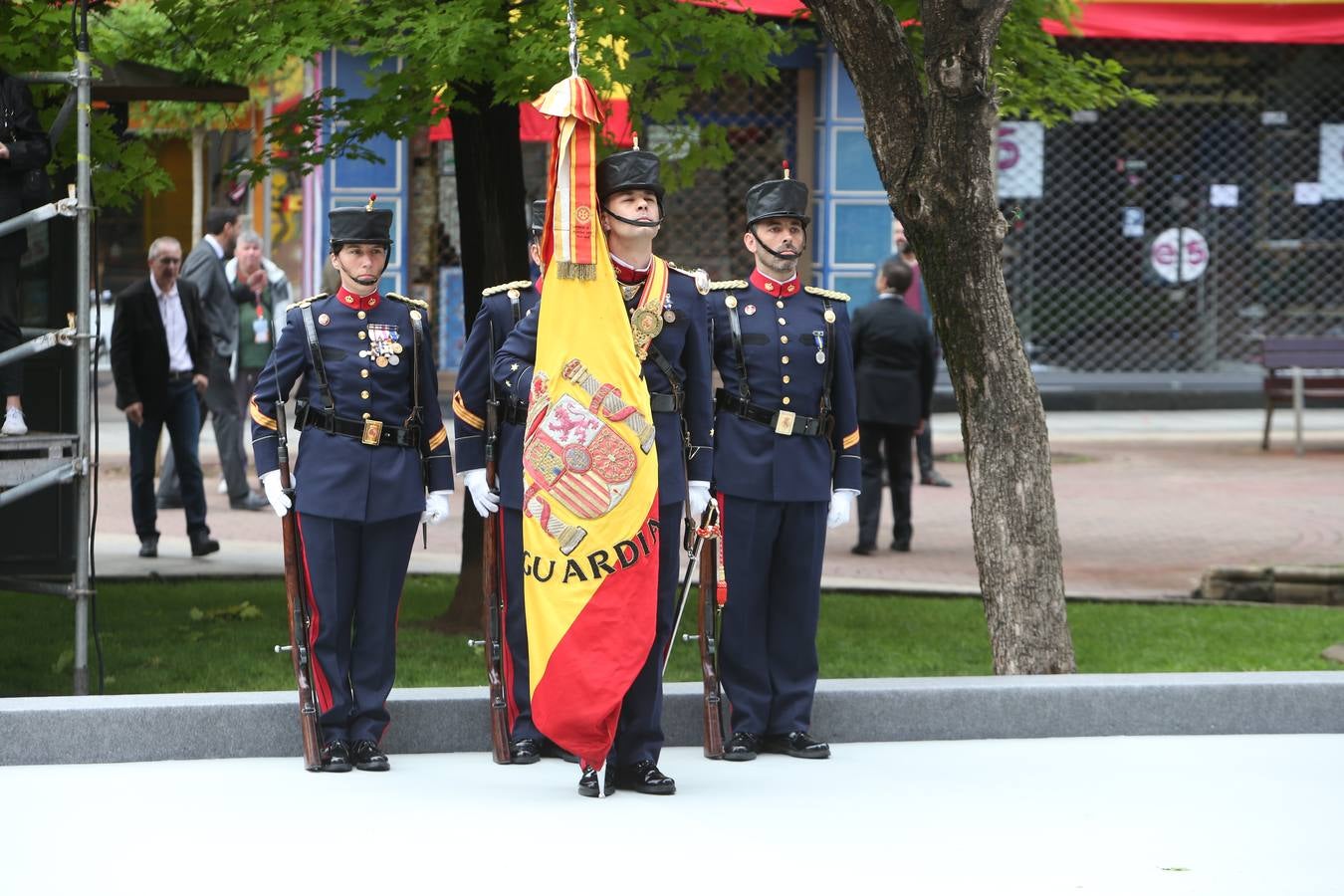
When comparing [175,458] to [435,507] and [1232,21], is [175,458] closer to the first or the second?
[435,507]

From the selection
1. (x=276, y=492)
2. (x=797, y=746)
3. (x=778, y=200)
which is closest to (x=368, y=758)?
(x=276, y=492)

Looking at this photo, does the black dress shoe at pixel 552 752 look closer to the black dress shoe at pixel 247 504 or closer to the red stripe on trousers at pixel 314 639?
the red stripe on trousers at pixel 314 639

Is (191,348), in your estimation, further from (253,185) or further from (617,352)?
(617,352)

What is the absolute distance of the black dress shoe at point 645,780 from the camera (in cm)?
637

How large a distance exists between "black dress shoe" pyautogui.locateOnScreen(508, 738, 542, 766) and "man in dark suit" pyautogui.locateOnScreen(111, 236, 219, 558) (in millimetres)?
5299

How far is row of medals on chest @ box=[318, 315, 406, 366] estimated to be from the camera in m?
6.75

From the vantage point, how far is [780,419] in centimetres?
695

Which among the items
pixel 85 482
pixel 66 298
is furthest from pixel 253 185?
pixel 85 482

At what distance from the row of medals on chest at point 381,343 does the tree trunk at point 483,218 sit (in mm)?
2744

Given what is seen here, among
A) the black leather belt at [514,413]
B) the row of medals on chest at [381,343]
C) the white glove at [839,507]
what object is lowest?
the white glove at [839,507]

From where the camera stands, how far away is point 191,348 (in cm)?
1209

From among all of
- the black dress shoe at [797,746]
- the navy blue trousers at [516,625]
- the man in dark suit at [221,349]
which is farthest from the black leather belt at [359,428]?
the man in dark suit at [221,349]

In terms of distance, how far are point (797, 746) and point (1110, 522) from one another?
725 centimetres

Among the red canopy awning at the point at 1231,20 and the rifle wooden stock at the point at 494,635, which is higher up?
the red canopy awning at the point at 1231,20
